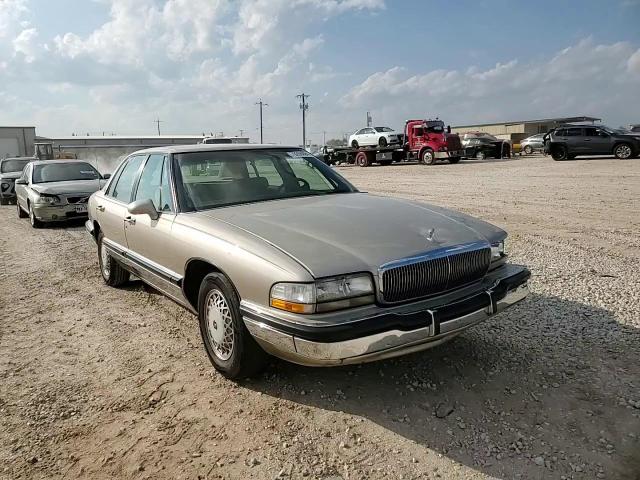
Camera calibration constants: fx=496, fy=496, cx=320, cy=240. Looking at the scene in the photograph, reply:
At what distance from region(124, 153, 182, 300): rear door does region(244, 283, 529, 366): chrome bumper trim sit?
1143 mm

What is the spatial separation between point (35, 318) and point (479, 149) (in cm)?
3082

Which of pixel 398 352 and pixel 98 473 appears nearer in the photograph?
pixel 98 473

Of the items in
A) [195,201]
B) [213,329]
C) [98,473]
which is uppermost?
[195,201]

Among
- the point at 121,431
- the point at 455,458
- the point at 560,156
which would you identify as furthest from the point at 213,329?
the point at 560,156

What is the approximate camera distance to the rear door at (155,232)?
3.72 m

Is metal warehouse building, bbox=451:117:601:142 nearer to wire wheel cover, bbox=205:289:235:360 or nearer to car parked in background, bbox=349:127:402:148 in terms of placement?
car parked in background, bbox=349:127:402:148

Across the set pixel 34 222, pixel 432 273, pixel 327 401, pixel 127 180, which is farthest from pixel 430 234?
pixel 34 222

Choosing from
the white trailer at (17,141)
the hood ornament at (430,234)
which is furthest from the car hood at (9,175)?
the white trailer at (17,141)

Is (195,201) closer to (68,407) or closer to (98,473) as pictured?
(68,407)

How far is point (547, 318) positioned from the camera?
4098 mm

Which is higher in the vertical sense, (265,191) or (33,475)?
(265,191)

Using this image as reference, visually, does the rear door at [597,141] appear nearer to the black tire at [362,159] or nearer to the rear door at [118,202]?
the black tire at [362,159]

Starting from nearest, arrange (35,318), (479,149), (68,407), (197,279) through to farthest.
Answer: (68,407) < (197,279) < (35,318) < (479,149)

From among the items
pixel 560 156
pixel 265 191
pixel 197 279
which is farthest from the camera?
pixel 560 156
